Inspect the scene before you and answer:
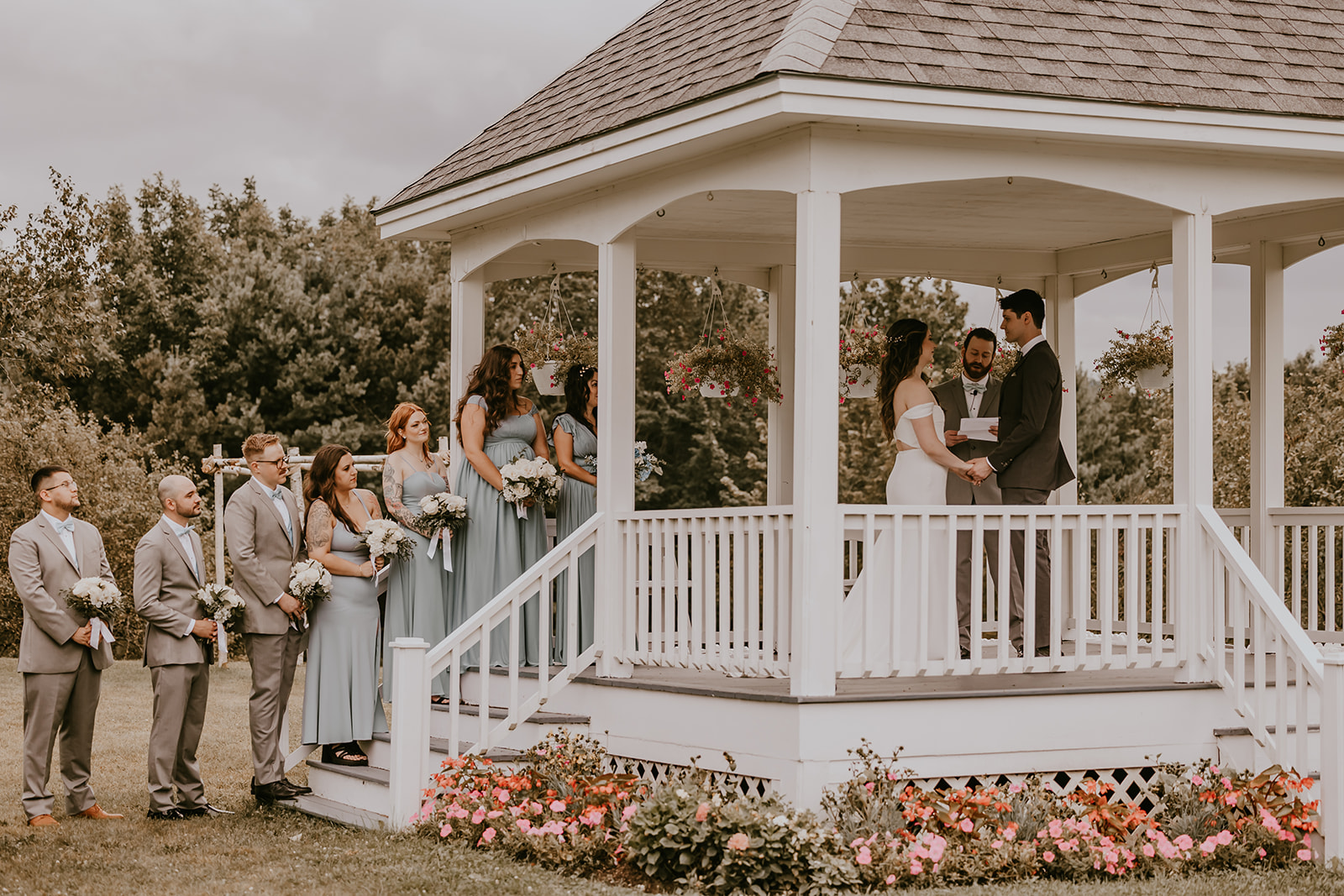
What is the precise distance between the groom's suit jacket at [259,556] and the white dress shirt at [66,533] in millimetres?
852

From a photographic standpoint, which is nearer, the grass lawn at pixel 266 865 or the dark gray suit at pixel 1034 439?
the grass lawn at pixel 266 865

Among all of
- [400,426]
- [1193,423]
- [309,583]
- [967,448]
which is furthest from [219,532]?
[1193,423]

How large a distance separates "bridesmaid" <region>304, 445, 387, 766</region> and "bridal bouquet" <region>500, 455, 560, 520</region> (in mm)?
901

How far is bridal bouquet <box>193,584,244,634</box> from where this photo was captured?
326 inches

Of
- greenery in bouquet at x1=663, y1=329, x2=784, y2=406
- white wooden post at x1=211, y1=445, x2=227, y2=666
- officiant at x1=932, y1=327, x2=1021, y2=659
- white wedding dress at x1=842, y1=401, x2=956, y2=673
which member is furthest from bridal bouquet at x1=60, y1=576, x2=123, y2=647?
officiant at x1=932, y1=327, x2=1021, y2=659

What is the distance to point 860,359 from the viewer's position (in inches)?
398

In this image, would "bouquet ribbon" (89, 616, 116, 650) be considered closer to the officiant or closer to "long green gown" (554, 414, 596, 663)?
"long green gown" (554, 414, 596, 663)

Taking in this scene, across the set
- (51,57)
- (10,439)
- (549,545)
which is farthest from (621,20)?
(549,545)

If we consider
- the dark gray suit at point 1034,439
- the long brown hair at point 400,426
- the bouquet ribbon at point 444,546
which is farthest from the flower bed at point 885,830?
the long brown hair at point 400,426

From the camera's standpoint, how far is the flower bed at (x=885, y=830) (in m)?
6.21

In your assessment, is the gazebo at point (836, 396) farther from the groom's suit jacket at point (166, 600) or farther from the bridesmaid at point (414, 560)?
the groom's suit jacket at point (166, 600)

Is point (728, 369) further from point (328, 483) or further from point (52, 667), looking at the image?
point (52, 667)

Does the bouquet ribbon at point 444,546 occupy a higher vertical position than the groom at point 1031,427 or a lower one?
lower

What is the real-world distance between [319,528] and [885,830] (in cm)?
389
